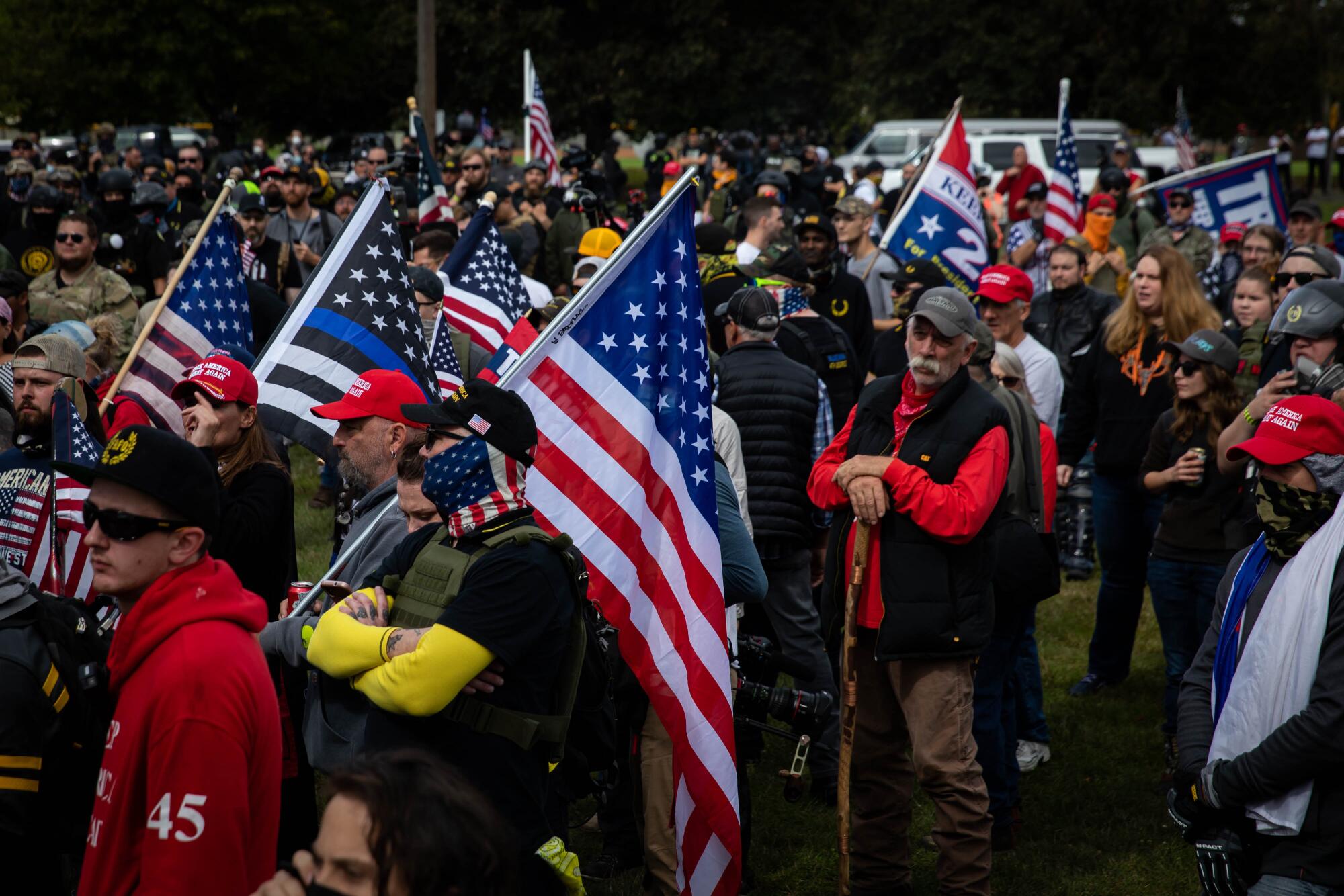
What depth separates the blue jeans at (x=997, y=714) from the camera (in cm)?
605

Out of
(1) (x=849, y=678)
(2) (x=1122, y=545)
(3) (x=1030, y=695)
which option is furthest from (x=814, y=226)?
(1) (x=849, y=678)

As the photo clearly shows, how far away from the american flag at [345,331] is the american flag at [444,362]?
0.86 m

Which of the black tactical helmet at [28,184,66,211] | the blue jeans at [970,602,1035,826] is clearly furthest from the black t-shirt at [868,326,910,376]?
the black tactical helmet at [28,184,66,211]

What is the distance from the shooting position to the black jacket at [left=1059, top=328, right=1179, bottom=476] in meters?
7.70

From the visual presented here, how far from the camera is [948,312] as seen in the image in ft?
17.1

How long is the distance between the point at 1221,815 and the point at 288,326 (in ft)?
13.0

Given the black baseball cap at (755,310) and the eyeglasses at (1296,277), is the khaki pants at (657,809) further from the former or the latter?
the eyeglasses at (1296,277)

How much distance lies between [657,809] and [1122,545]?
3471mm

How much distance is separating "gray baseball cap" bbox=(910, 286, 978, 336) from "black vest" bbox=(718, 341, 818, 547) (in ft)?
4.79

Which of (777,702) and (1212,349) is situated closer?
(777,702)

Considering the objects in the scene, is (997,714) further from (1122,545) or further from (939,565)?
(1122,545)

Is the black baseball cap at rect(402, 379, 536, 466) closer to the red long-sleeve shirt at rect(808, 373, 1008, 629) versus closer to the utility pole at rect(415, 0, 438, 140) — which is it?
the red long-sleeve shirt at rect(808, 373, 1008, 629)

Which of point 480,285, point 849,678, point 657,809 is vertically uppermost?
point 480,285

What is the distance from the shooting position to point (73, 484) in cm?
509
